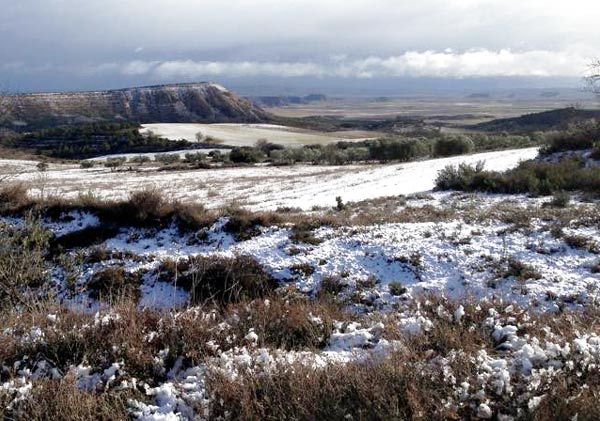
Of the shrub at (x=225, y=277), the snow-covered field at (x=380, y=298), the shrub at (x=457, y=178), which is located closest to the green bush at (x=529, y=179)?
the shrub at (x=457, y=178)

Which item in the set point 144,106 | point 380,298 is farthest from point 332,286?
point 144,106

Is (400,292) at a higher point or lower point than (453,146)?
lower

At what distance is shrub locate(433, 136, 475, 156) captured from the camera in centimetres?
3900

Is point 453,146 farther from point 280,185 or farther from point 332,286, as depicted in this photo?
point 332,286

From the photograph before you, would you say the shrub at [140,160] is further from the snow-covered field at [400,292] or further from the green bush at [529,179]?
the green bush at [529,179]

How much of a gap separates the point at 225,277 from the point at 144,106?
11727 centimetres

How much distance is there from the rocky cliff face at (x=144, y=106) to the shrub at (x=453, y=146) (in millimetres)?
79836

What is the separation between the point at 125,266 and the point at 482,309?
873 centimetres

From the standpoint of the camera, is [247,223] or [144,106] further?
[144,106]

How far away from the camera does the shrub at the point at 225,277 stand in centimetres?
1012

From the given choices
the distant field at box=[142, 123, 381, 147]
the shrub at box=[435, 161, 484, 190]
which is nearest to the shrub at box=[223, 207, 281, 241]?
the shrub at box=[435, 161, 484, 190]

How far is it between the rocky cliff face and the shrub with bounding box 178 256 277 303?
3963 inches

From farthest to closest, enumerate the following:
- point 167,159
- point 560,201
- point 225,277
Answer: point 167,159, point 560,201, point 225,277

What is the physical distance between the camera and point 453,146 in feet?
130
